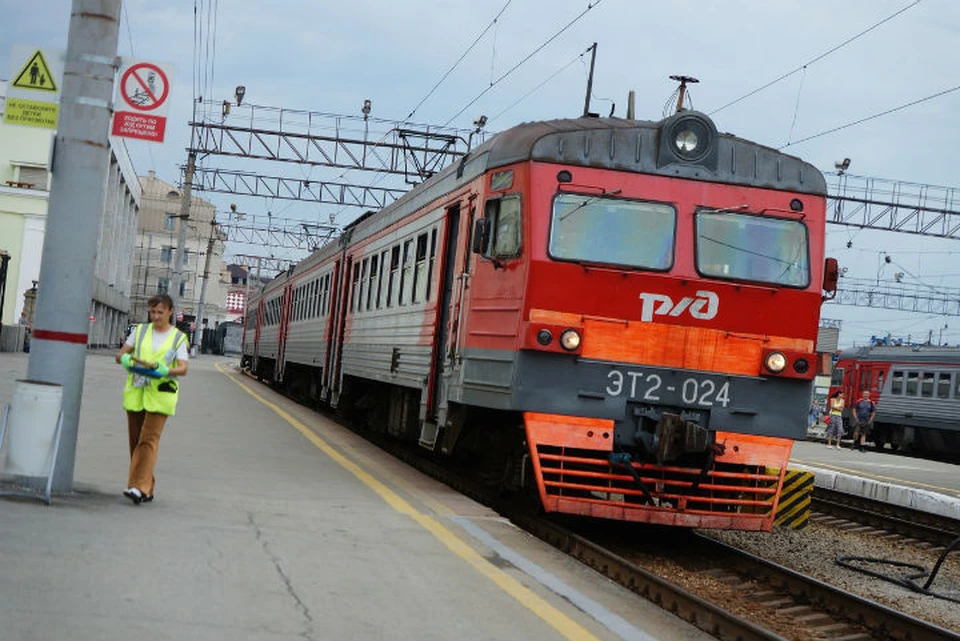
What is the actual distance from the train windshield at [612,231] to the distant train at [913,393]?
26.1m

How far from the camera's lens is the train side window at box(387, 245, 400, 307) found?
15169 mm

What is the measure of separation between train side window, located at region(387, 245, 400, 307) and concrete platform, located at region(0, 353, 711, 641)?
4063 millimetres

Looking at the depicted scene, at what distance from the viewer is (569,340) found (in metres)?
9.77

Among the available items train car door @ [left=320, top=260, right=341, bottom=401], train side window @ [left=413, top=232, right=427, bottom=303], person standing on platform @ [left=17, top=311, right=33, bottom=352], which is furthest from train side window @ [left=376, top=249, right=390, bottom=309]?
person standing on platform @ [left=17, top=311, right=33, bottom=352]

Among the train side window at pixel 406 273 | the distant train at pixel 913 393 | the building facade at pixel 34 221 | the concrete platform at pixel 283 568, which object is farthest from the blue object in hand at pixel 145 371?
the building facade at pixel 34 221

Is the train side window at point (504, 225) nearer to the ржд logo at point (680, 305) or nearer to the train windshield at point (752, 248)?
the ржд logo at point (680, 305)

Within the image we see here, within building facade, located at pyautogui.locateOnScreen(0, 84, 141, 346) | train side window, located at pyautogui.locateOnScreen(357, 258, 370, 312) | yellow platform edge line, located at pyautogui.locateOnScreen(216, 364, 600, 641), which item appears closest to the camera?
yellow platform edge line, located at pyautogui.locateOnScreen(216, 364, 600, 641)

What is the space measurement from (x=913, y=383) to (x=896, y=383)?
1.01 metres

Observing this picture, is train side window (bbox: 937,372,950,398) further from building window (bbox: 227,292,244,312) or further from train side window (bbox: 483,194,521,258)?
building window (bbox: 227,292,244,312)

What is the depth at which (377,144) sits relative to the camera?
37125 mm

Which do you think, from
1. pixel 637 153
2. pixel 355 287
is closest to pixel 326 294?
pixel 355 287

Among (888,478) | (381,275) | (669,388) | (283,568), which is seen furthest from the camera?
(888,478)

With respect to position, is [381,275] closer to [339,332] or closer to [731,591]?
[339,332]

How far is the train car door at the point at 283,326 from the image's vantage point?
1192 inches
